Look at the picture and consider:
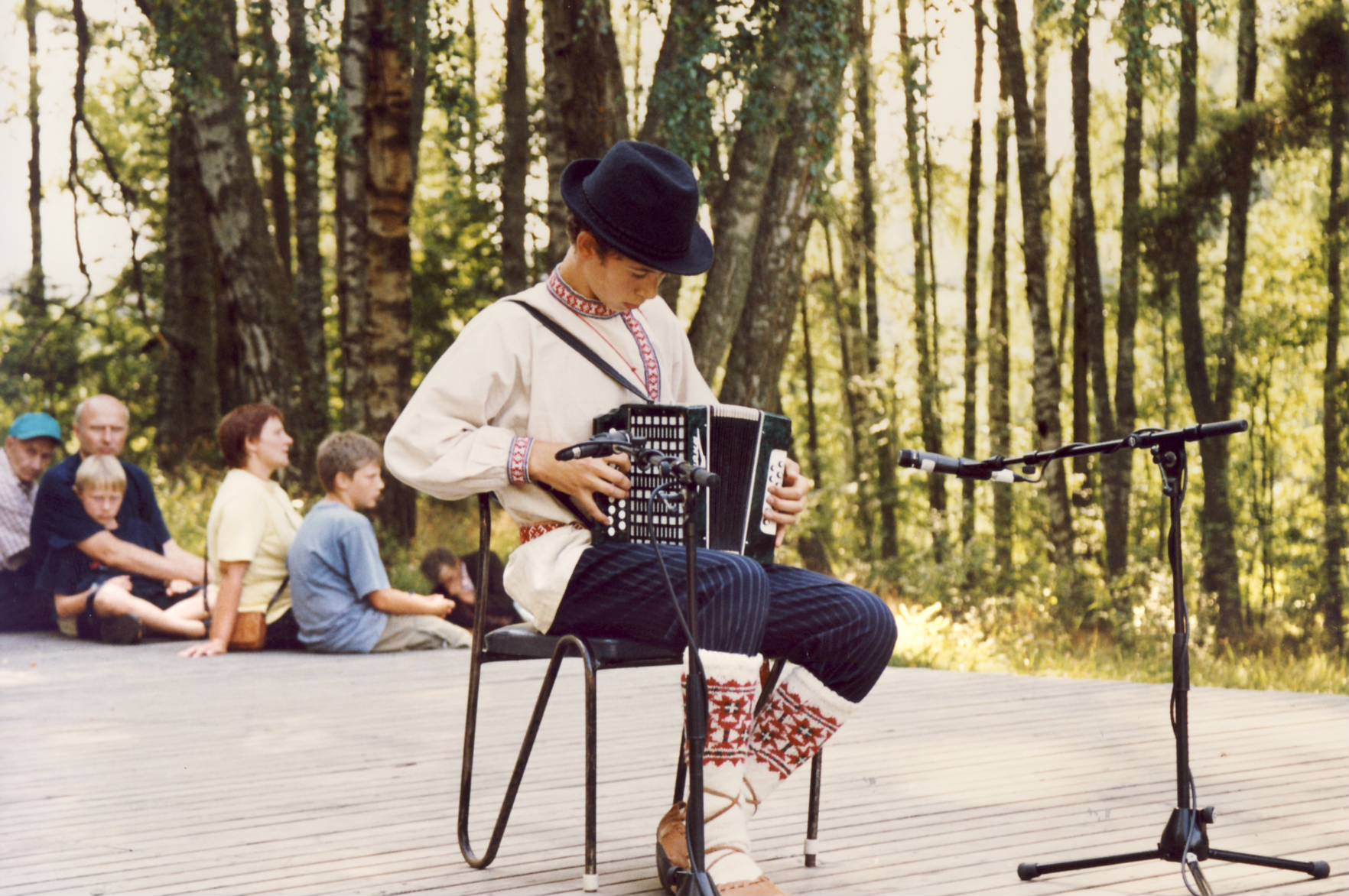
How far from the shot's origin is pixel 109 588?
8625 mm

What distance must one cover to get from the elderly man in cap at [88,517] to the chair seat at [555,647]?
522 centimetres

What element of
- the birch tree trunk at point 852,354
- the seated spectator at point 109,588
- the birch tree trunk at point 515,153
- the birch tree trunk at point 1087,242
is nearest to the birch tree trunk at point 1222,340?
the birch tree trunk at point 1087,242

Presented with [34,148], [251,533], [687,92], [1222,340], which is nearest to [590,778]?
[251,533]

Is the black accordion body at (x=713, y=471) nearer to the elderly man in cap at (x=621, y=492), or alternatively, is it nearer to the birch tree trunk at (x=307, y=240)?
the elderly man in cap at (x=621, y=492)

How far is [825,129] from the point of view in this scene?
9.93m

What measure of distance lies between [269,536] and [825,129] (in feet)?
13.7

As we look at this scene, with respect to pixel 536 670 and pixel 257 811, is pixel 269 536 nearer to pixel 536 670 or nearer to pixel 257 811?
pixel 536 670

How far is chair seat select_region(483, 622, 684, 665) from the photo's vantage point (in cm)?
355

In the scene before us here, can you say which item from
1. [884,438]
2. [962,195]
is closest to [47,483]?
[884,438]

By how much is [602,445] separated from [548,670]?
676mm

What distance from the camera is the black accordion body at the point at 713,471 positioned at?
137 inches

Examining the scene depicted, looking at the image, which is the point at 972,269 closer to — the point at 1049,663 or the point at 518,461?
the point at 1049,663

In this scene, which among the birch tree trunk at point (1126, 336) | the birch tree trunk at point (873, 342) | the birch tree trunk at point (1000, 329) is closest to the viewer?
the birch tree trunk at point (1126, 336)

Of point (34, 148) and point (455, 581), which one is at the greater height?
point (34, 148)
